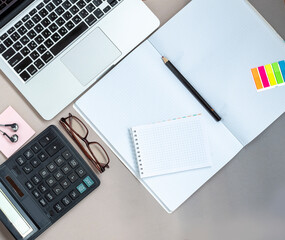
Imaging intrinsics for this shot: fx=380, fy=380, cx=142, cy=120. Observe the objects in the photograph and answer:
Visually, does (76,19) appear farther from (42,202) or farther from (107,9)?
(42,202)

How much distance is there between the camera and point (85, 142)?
912 mm

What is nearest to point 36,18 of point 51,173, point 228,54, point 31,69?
point 31,69

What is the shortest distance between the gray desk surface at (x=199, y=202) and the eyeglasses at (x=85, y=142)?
0.06 feet

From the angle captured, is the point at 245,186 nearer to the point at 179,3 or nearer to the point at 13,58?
the point at 179,3

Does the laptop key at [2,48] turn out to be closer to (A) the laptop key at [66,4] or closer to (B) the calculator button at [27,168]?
(A) the laptop key at [66,4]

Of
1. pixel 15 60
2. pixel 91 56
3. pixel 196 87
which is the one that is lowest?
pixel 196 87

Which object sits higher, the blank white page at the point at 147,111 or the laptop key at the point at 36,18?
the laptop key at the point at 36,18

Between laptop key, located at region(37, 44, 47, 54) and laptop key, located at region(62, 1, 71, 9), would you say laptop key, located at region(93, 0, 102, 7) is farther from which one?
laptop key, located at region(37, 44, 47, 54)

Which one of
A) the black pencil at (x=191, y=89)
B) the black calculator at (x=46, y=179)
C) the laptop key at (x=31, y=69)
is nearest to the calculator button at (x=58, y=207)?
the black calculator at (x=46, y=179)

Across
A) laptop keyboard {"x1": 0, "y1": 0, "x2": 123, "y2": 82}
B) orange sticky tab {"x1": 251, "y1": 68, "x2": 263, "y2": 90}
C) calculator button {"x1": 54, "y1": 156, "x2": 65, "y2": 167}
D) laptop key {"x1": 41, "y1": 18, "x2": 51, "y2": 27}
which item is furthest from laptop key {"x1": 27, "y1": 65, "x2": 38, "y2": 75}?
orange sticky tab {"x1": 251, "y1": 68, "x2": 263, "y2": 90}

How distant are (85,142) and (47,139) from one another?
3.5 inches

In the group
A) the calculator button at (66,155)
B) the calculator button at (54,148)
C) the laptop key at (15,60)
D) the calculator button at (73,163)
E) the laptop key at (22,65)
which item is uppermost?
the laptop key at (15,60)

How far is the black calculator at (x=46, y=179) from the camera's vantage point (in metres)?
0.86

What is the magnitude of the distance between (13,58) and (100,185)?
14.2 inches
